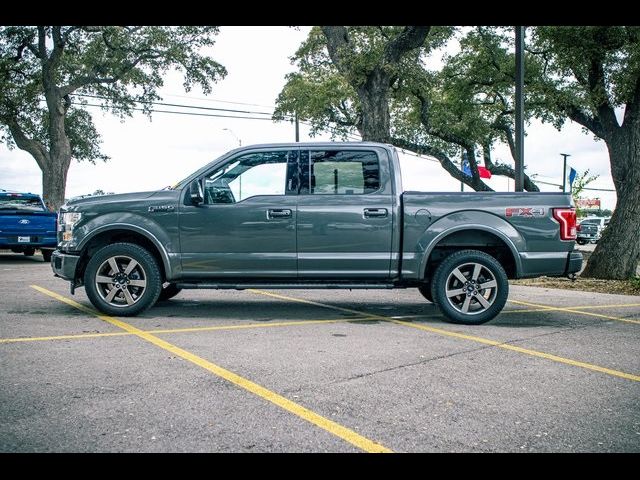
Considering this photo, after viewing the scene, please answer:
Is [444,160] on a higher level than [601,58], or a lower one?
lower

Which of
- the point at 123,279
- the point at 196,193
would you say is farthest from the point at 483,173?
the point at 123,279

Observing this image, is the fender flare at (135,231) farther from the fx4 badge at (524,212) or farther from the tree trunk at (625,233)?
the tree trunk at (625,233)

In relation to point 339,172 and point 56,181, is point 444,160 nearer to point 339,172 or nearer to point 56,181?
point 56,181

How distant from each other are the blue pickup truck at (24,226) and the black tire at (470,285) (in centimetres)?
1214

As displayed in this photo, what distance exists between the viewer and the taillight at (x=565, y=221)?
6766 mm

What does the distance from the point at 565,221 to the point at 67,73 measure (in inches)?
1020

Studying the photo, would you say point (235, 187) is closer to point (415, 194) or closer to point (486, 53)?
point (415, 194)

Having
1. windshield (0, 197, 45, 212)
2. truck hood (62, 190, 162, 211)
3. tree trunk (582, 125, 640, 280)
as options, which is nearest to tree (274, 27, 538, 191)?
tree trunk (582, 125, 640, 280)

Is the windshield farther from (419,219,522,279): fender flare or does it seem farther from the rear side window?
(419,219,522,279): fender flare

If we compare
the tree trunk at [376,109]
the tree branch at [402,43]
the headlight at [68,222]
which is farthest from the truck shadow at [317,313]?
the tree branch at [402,43]

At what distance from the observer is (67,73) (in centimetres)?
2678

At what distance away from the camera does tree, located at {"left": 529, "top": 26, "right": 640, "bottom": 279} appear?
1333 cm

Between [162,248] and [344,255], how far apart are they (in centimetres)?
219

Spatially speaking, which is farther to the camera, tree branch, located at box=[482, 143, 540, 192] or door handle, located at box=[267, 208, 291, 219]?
tree branch, located at box=[482, 143, 540, 192]
